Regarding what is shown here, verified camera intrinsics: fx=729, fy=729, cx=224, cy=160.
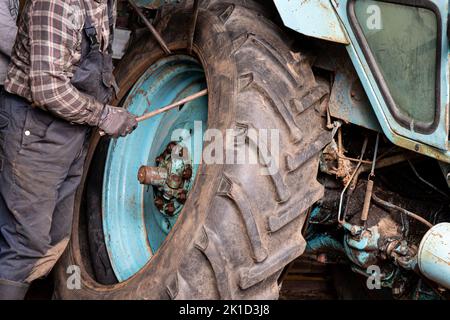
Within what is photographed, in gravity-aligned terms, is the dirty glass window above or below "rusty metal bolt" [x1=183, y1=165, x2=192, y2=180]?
above

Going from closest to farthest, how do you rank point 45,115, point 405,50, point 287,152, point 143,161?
point 405,50 → point 287,152 → point 45,115 → point 143,161

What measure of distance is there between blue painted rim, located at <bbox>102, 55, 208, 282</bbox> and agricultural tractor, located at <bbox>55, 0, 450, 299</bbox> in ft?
0.04

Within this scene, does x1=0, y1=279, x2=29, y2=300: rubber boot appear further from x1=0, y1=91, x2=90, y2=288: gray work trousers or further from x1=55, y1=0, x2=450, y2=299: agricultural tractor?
x1=55, y1=0, x2=450, y2=299: agricultural tractor

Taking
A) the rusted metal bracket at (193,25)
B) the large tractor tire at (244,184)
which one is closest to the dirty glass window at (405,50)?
the large tractor tire at (244,184)

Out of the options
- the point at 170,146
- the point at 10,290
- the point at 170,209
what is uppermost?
the point at 170,146

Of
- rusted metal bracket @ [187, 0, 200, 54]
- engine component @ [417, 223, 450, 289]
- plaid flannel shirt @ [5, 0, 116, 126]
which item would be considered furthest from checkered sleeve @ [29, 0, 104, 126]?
engine component @ [417, 223, 450, 289]

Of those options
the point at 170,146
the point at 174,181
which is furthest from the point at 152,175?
the point at 170,146

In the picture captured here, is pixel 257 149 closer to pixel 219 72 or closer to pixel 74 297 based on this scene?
pixel 219 72

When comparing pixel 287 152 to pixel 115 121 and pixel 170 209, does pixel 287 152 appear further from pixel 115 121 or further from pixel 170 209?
pixel 170 209

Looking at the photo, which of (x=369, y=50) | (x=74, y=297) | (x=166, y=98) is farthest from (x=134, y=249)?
(x=369, y=50)

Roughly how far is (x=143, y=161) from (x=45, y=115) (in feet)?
2.68

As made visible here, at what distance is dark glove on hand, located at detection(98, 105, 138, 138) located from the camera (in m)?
2.75

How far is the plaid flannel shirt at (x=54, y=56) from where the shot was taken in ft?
8.24

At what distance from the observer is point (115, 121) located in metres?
2.77
